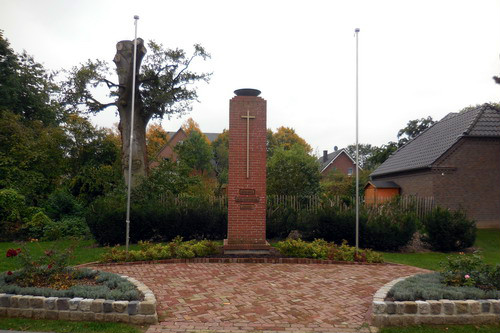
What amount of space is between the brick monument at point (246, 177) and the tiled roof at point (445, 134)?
1262 centimetres

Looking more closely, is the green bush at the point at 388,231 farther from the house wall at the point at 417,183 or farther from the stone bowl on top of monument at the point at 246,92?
the house wall at the point at 417,183

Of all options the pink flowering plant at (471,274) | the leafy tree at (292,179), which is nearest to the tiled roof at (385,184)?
the leafy tree at (292,179)

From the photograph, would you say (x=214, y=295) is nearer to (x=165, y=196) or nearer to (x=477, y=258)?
(x=477, y=258)

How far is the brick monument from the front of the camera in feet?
33.1

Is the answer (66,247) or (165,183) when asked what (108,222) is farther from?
(165,183)

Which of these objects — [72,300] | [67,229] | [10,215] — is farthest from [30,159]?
[72,300]

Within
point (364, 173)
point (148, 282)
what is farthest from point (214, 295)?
point (364, 173)

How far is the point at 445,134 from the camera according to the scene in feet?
69.9

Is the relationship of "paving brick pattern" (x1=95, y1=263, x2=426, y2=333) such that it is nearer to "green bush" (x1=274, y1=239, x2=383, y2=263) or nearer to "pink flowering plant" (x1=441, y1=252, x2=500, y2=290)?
"green bush" (x1=274, y1=239, x2=383, y2=263)

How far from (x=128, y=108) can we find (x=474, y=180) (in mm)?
17402

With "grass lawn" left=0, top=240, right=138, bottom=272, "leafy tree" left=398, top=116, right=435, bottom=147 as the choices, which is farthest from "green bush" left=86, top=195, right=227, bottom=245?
"leafy tree" left=398, top=116, right=435, bottom=147

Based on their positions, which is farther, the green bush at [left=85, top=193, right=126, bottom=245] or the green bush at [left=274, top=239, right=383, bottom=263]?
the green bush at [left=85, top=193, right=126, bottom=245]

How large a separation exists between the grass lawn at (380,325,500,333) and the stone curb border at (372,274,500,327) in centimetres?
8

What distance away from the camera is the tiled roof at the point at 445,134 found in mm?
19234
